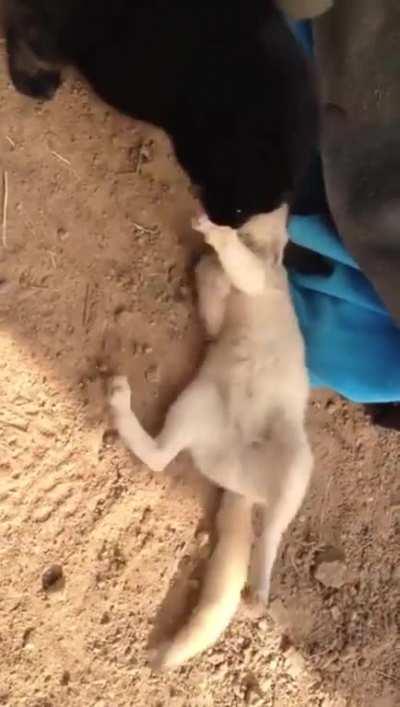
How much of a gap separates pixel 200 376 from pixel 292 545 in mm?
341

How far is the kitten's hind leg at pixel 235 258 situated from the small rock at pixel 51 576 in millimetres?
457

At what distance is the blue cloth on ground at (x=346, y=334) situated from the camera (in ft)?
6.11

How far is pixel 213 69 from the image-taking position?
5.10ft

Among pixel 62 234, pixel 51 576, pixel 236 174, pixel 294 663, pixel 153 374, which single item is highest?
pixel 236 174

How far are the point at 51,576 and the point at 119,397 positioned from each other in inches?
10.0

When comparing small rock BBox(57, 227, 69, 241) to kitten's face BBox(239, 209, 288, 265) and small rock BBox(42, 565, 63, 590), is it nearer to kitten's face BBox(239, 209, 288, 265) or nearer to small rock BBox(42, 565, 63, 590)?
kitten's face BBox(239, 209, 288, 265)

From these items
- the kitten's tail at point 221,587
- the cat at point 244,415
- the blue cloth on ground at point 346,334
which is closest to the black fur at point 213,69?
the cat at point 244,415

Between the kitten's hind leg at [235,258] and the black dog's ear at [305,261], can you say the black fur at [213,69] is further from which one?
the black dog's ear at [305,261]

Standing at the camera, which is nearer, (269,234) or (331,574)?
(269,234)

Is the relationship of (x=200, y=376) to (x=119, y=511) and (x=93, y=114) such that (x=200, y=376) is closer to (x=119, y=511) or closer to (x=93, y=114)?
(x=119, y=511)

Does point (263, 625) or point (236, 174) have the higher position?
point (236, 174)

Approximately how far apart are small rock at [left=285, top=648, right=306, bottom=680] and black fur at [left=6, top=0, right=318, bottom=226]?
72 centimetres

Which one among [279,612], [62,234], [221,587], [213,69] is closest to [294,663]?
[279,612]

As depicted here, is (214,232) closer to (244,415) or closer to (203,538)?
(244,415)
